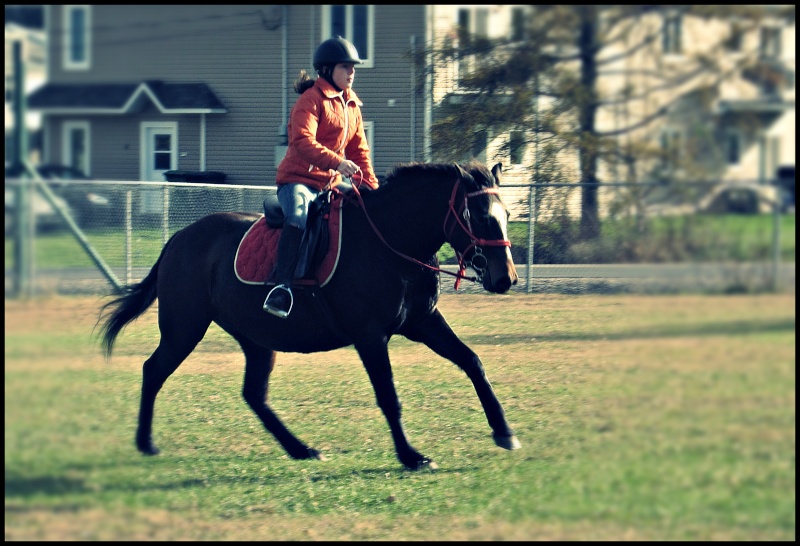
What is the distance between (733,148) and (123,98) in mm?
4087

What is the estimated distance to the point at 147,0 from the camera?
6.55m

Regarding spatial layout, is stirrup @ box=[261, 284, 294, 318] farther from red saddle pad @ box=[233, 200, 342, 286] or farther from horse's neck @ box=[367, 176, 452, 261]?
horse's neck @ box=[367, 176, 452, 261]

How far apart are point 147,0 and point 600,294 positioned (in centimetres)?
714

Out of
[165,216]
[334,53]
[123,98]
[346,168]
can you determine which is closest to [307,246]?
[346,168]

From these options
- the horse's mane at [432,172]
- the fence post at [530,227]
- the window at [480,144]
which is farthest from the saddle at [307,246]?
the fence post at [530,227]

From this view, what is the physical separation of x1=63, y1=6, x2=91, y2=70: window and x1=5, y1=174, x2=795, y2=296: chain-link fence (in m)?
0.71

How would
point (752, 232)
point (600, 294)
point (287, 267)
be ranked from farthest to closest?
point (600, 294), point (287, 267), point (752, 232)

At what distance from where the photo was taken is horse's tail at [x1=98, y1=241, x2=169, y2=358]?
24.0 feet

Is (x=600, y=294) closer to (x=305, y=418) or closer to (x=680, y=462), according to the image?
(x=305, y=418)

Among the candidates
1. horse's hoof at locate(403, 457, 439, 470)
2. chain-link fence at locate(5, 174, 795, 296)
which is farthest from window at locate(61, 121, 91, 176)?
horse's hoof at locate(403, 457, 439, 470)

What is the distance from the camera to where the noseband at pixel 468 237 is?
19.5 ft

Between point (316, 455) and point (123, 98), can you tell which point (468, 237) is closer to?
point (316, 455)

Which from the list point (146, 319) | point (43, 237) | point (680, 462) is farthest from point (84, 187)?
point (146, 319)

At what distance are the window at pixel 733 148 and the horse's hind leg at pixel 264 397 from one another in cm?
385
